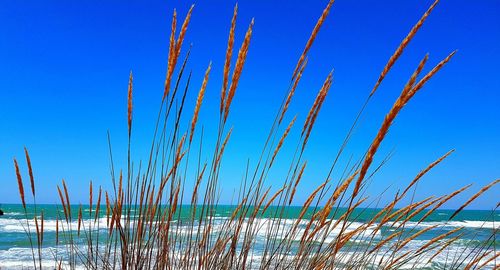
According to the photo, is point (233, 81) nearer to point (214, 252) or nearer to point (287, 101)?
point (287, 101)

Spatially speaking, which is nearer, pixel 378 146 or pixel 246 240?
pixel 378 146

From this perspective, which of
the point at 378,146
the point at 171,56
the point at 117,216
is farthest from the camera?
the point at 117,216

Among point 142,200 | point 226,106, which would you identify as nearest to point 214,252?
point 142,200

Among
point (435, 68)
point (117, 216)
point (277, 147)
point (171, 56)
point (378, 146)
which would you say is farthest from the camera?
point (277, 147)

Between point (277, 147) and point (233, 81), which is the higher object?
point (233, 81)

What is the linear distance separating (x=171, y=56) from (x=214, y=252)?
0.78m

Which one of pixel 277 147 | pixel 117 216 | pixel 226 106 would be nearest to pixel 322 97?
pixel 277 147

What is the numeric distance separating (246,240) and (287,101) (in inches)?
21.2

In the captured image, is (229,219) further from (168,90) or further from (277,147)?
(168,90)

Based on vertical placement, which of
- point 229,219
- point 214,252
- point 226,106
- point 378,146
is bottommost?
point 214,252

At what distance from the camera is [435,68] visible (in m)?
1.16

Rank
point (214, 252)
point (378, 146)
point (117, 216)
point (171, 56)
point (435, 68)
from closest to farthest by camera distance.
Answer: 1. point (378, 146)
2. point (435, 68)
3. point (171, 56)
4. point (117, 216)
5. point (214, 252)

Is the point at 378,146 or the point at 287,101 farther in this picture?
the point at 287,101

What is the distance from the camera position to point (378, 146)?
98cm
